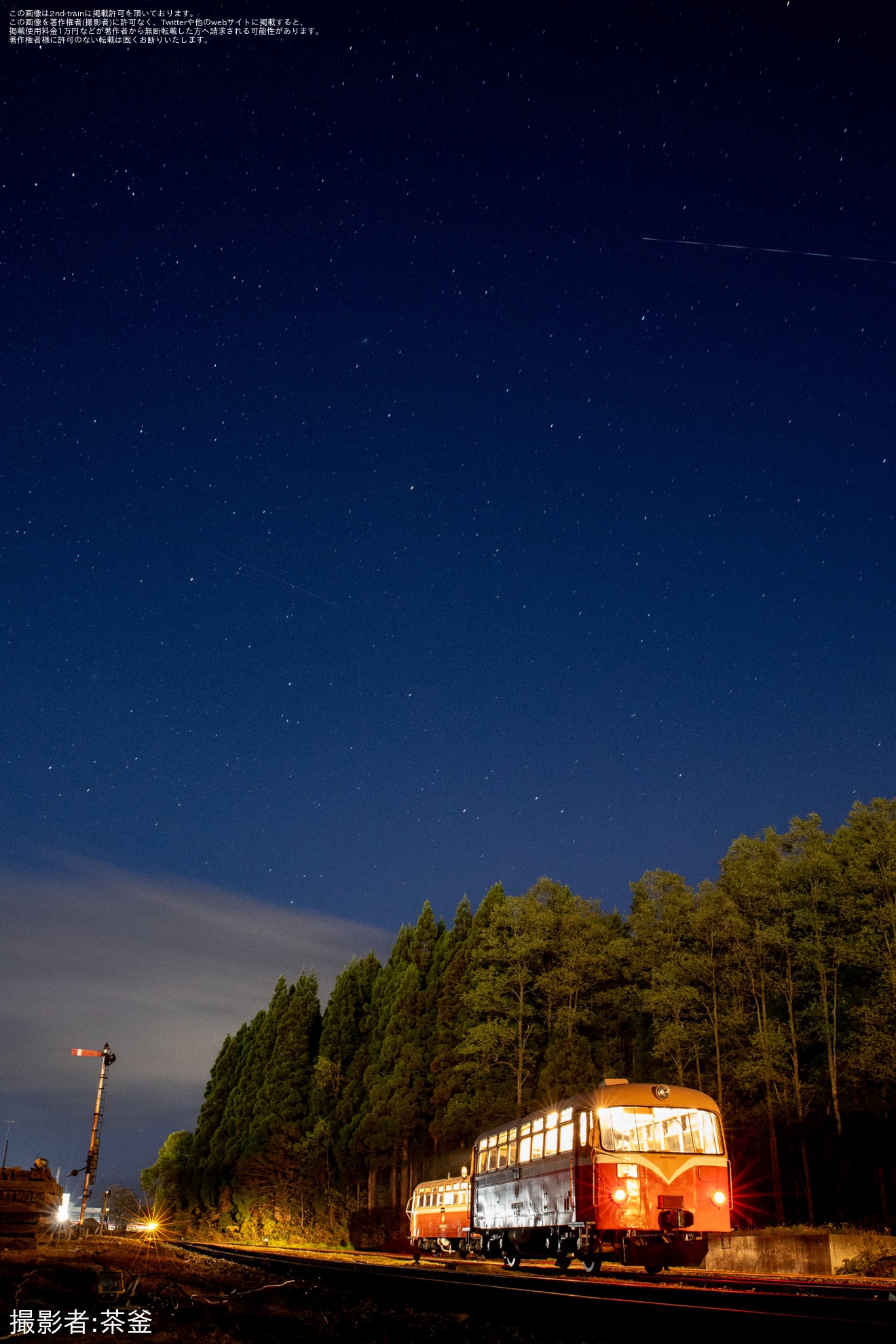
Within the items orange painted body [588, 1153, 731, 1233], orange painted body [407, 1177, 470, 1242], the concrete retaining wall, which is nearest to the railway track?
orange painted body [588, 1153, 731, 1233]

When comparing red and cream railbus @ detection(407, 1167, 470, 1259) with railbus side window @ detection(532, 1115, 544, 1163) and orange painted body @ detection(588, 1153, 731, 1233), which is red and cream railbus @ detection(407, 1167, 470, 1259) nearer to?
railbus side window @ detection(532, 1115, 544, 1163)

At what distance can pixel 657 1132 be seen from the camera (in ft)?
61.6

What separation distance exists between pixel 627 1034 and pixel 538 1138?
27468 mm

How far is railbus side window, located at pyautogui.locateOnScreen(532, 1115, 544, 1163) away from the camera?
21.6 metres

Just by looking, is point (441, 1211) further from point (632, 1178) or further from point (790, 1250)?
point (632, 1178)

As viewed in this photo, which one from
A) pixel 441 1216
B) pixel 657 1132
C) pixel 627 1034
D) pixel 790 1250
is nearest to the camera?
pixel 657 1132

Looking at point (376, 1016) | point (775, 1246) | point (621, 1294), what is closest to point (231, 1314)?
point (621, 1294)

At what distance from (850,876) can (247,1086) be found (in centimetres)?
5301

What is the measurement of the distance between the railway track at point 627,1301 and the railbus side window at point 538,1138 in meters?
2.64

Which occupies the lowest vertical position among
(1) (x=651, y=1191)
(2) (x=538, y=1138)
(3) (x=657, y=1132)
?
(1) (x=651, y=1191)

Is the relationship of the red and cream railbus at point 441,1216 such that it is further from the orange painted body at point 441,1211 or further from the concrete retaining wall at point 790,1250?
the concrete retaining wall at point 790,1250

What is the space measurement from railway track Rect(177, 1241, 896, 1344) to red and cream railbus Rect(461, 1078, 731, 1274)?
1.99 ft

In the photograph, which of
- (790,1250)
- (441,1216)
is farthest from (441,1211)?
(790,1250)

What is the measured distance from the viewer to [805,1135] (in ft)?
107
